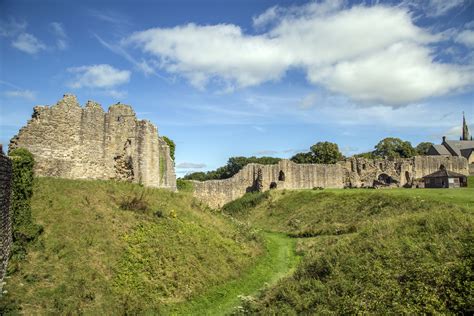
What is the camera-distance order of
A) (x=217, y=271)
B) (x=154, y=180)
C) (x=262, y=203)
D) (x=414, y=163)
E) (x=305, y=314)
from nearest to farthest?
(x=305, y=314), (x=217, y=271), (x=154, y=180), (x=262, y=203), (x=414, y=163)

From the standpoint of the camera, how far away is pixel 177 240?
632 inches

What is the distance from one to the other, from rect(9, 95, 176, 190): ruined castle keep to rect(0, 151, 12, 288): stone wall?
5.96 m

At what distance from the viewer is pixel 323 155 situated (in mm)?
69688

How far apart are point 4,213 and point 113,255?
3901mm

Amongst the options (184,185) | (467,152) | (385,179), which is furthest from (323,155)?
(184,185)

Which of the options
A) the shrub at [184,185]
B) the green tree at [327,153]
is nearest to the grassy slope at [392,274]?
the shrub at [184,185]

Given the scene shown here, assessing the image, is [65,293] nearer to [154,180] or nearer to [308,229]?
[154,180]

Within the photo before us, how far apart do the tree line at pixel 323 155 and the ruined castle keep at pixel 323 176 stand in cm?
1829

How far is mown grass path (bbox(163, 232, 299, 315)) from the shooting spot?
1280 centimetres

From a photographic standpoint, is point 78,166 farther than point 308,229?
No

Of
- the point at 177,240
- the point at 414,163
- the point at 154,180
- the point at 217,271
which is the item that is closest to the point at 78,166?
the point at 154,180

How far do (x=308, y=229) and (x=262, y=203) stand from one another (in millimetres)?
13223

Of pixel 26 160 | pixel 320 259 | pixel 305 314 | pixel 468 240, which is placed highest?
pixel 26 160

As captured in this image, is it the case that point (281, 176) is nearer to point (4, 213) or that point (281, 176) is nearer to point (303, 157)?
point (303, 157)
